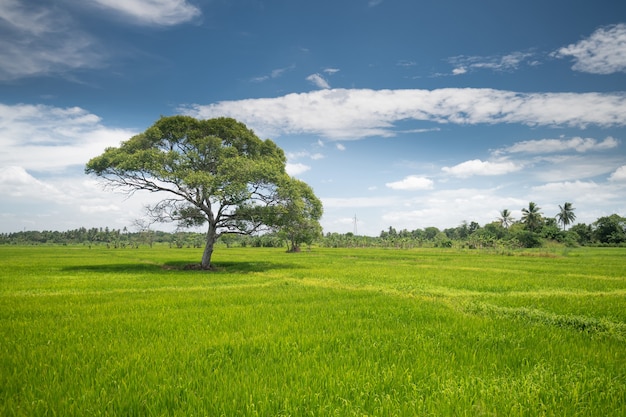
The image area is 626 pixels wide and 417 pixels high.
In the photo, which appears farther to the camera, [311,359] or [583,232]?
[583,232]

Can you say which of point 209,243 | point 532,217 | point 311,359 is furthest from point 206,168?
point 532,217

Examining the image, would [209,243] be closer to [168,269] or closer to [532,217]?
[168,269]

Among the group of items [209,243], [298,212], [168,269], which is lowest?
[168,269]

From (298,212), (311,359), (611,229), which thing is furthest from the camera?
(611,229)

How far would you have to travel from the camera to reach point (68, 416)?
13.3 ft

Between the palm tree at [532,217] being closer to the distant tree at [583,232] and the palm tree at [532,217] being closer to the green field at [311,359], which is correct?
the distant tree at [583,232]

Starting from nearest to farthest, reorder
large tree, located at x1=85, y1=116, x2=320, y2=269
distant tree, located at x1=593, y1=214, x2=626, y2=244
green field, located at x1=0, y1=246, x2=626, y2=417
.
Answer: green field, located at x1=0, y1=246, x2=626, y2=417 < large tree, located at x1=85, y1=116, x2=320, y2=269 < distant tree, located at x1=593, y1=214, x2=626, y2=244

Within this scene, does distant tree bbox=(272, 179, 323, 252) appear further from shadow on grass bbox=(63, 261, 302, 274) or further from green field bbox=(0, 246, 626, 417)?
green field bbox=(0, 246, 626, 417)

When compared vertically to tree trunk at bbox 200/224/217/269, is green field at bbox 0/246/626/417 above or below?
below

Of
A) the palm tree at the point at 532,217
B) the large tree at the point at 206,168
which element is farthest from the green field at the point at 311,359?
the palm tree at the point at 532,217

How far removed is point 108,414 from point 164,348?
2523 millimetres

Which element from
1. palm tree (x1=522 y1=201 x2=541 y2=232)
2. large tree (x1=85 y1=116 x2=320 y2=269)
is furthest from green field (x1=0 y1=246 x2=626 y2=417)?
palm tree (x1=522 y1=201 x2=541 y2=232)

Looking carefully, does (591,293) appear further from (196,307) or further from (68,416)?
(68,416)

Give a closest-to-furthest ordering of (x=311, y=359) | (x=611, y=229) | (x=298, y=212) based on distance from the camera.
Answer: (x=311, y=359) → (x=298, y=212) → (x=611, y=229)
